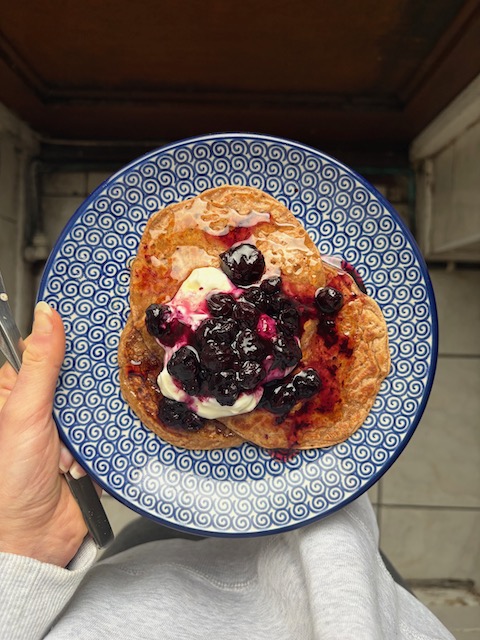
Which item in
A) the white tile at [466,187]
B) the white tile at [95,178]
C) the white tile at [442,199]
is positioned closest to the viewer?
the white tile at [466,187]

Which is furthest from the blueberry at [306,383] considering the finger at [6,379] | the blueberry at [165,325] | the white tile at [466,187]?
the white tile at [466,187]

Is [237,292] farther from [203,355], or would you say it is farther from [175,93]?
[175,93]

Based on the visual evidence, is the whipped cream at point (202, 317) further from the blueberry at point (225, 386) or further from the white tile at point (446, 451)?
the white tile at point (446, 451)

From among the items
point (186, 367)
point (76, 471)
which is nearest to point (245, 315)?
point (186, 367)

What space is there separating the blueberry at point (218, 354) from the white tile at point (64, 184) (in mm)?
1406

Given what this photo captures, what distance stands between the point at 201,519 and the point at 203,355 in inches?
15.4

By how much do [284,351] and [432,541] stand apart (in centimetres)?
174

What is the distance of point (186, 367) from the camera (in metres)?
1.13

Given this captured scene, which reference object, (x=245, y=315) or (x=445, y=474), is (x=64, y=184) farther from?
(x=445, y=474)

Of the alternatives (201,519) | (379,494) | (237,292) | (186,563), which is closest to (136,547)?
(186,563)

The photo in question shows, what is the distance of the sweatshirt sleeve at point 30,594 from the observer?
101cm

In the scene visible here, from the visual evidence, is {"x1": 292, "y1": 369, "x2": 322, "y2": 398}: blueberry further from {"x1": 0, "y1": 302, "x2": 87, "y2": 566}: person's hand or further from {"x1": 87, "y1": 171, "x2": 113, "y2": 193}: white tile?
{"x1": 87, "y1": 171, "x2": 113, "y2": 193}: white tile

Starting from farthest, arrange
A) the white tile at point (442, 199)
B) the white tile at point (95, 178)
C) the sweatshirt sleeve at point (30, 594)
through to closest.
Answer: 1. the white tile at point (95, 178)
2. the white tile at point (442, 199)
3. the sweatshirt sleeve at point (30, 594)

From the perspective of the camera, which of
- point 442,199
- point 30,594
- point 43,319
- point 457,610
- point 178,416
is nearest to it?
point 30,594
